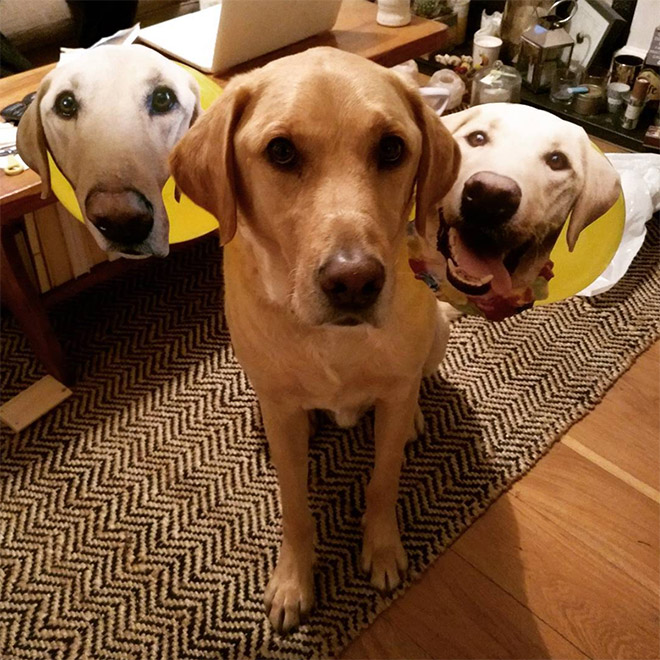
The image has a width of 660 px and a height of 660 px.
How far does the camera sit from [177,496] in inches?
59.2

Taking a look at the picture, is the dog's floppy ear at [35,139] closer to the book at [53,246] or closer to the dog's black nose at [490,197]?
the book at [53,246]

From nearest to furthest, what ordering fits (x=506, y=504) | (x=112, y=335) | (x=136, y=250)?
(x=136, y=250) < (x=506, y=504) < (x=112, y=335)

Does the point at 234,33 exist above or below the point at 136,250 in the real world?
above

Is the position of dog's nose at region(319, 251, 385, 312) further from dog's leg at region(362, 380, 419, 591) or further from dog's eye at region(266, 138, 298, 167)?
dog's leg at region(362, 380, 419, 591)

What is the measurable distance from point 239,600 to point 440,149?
3.22 feet

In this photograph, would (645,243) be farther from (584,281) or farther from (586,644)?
(586,644)

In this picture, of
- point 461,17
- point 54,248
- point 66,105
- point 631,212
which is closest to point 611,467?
point 631,212

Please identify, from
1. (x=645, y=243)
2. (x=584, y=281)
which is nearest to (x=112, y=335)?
(x=584, y=281)

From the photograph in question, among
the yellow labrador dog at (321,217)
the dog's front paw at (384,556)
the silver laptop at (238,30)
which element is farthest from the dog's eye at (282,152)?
the dog's front paw at (384,556)

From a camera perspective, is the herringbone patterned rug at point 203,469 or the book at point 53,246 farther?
the book at point 53,246

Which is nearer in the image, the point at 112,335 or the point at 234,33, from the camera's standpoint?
the point at 234,33

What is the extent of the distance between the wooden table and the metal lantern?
0.86m

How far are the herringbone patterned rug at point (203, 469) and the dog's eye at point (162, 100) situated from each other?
841mm

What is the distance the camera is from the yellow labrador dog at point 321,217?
2.70 ft
